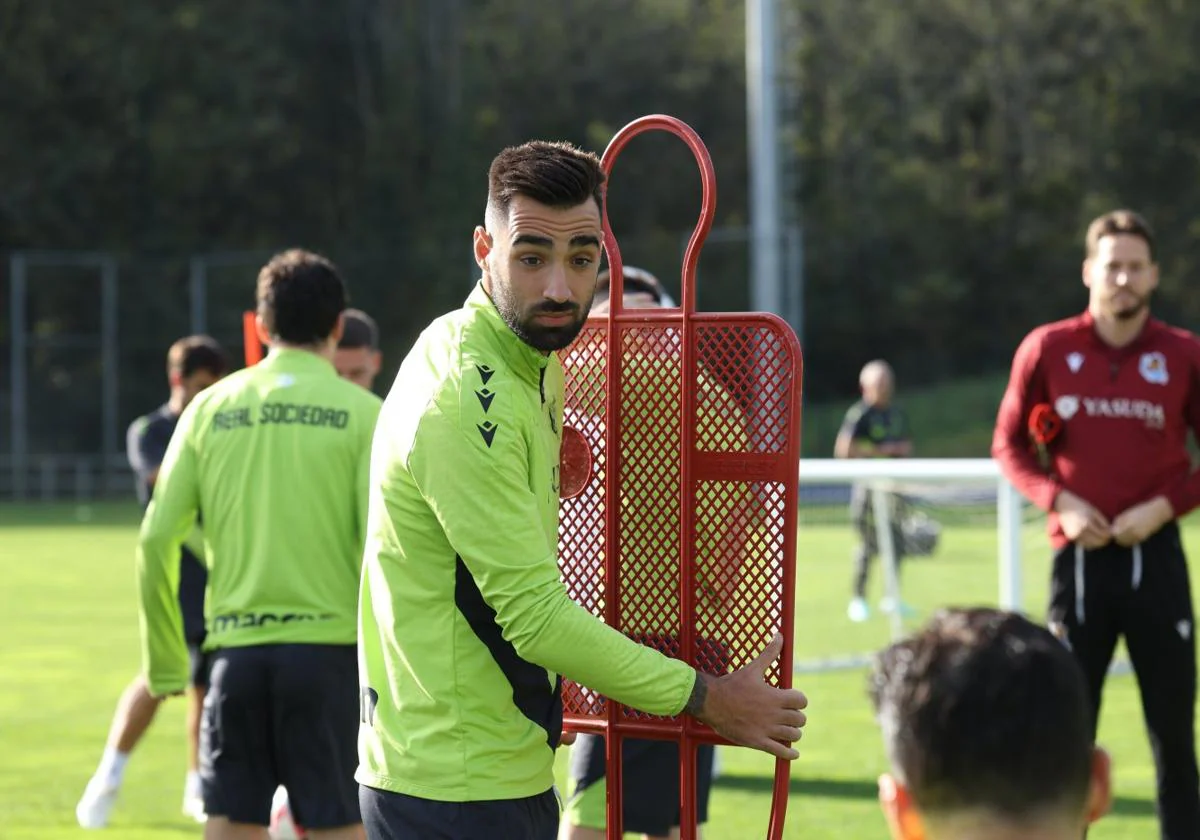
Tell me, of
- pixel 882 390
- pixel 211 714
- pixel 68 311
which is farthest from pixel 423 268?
pixel 211 714

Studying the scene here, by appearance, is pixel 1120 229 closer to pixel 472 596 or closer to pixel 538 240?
pixel 538 240

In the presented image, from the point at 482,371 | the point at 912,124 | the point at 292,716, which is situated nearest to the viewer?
the point at 482,371

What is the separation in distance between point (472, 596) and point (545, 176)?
84cm

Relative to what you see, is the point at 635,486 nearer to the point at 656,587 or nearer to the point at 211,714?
the point at 656,587

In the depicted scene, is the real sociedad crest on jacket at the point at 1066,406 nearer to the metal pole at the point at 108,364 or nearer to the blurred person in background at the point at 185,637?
the blurred person in background at the point at 185,637

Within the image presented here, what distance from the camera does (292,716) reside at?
17.4 ft

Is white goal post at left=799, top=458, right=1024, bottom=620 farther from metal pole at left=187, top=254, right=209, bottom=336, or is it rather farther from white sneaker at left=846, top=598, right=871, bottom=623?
metal pole at left=187, top=254, right=209, bottom=336

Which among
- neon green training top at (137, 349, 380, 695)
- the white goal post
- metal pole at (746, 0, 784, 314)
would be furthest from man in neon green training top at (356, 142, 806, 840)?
metal pole at (746, 0, 784, 314)

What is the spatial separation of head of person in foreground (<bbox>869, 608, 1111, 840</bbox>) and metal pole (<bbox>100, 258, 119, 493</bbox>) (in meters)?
32.4

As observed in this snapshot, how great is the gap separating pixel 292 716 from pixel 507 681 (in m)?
2.00

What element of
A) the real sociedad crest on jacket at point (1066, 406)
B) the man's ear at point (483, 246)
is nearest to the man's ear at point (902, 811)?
the man's ear at point (483, 246)

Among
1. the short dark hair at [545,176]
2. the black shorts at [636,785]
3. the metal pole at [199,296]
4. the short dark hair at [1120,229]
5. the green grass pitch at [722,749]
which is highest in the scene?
the metal pole at [199,296]

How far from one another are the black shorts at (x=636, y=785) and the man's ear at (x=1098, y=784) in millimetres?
2977

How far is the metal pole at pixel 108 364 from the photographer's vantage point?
33.3m
